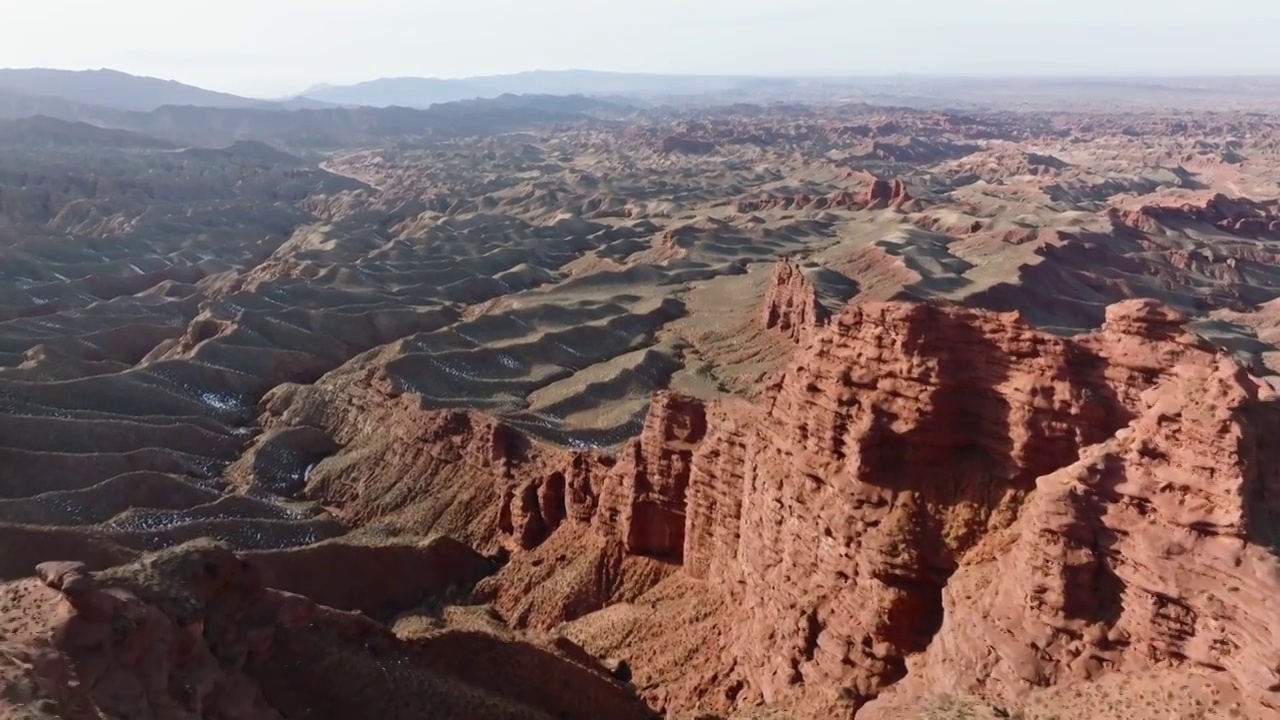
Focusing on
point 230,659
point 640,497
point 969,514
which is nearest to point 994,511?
point 969,514

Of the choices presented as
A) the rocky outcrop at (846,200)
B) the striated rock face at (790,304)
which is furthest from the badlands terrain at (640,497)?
the rocky outcrop at (846,200)

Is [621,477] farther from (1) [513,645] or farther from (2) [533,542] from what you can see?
(1) [513,645]

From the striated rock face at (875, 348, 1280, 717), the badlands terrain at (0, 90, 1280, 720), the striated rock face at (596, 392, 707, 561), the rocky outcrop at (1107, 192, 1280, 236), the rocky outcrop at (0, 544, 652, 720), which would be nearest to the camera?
the rocky outcrop at (0, 544, 652, 720)

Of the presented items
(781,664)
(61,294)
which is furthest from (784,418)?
(61,294)

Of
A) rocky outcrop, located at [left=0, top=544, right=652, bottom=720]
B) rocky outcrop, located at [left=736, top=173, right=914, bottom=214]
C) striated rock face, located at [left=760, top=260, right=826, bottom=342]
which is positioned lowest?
rocky outcrop, located at [left=736, top=173, right=914, bottom=214]

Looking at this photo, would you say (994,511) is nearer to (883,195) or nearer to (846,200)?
(846,200)

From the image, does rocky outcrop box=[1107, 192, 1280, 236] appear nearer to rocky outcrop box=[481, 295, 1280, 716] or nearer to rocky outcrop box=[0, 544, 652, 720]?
rocky outcrop box=[481, 295, 1280, 716]

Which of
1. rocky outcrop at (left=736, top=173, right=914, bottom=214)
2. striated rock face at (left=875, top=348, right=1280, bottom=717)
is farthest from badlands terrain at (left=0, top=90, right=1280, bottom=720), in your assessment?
rocky outcrop at (left=736, top=173, right=914, bottom=214)
